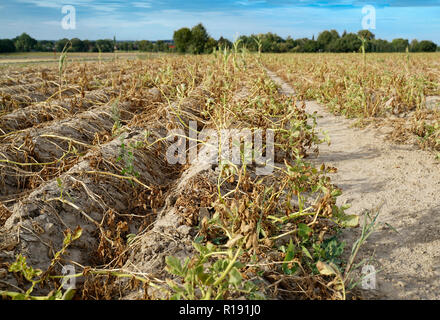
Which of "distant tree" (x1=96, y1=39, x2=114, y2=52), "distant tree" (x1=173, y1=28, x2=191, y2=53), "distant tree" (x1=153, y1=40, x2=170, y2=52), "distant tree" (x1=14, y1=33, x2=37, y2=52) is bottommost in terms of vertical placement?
"distant tree" (x1=96, y1=39, x2=114, y2=52)

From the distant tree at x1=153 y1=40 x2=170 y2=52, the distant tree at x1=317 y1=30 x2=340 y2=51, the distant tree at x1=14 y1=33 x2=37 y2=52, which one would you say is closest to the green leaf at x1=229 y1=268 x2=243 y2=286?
the distant tree at x1=153 y1=40 x2=170 y2=52

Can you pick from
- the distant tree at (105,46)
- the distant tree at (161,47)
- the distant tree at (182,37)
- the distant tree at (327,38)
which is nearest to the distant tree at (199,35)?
the distant tree at (182,37)

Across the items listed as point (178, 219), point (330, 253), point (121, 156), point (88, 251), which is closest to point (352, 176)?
point (330, 253)

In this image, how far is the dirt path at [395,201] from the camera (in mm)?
1912

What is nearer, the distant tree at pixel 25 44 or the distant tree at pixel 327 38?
the distant tree at pixel 25 44

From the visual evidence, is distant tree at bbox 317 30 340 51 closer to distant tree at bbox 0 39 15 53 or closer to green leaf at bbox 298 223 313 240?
distant tree at bbox 0 39 15 53

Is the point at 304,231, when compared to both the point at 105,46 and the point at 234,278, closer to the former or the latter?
the point at 234,278

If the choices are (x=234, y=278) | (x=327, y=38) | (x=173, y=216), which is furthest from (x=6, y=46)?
(x=327, y=38)

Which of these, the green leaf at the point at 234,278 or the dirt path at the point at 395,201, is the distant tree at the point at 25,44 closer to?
the dirt path at the point at 395,201

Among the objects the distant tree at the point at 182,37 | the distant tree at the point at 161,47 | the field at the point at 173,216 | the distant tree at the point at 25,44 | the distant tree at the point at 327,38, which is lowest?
the field at the point at 173,216

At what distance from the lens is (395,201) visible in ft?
9.05

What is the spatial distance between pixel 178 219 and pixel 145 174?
111 centimetres

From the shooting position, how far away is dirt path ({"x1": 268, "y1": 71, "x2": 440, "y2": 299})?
191 cm
